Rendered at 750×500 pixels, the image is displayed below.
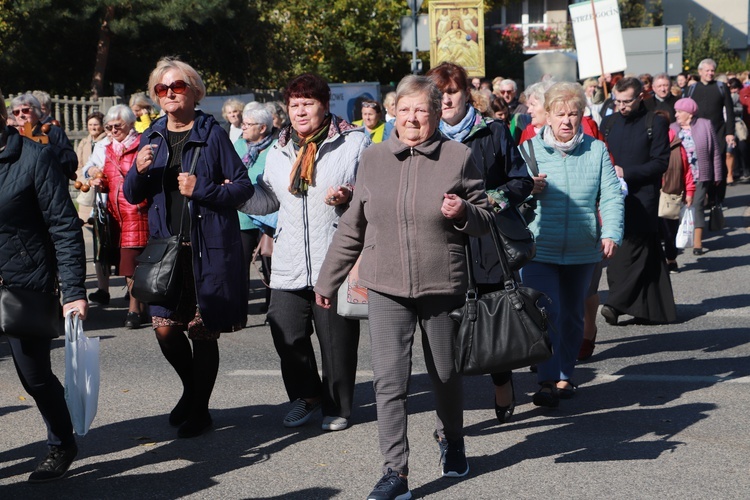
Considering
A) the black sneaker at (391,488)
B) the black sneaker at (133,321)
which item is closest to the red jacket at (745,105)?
the black sneaker at (133,321)

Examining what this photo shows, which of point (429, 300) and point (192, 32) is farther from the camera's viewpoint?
point (192, 32)

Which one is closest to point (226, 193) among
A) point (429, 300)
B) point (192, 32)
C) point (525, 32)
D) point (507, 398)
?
point (429, 300)

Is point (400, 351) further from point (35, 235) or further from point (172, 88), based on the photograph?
point (172, 88)

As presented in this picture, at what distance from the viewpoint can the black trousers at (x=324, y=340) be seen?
619 cm

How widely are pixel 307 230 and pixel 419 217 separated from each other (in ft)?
4.43

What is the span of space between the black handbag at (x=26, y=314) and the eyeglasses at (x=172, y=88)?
137 centimetres

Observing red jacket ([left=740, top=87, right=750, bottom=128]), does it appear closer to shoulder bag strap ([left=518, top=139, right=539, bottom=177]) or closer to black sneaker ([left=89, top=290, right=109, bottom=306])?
black sneaker ([left=89, top=290, right=109, bottom=306])

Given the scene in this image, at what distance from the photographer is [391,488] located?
4848 millimetres

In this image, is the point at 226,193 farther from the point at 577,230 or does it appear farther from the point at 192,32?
the point at 192,32

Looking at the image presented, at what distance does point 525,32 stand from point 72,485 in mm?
58274

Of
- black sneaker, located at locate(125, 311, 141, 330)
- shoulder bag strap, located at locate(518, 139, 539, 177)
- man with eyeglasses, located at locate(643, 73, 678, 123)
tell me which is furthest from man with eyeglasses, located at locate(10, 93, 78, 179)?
man with eyeglasses, located at locate(643, 73, 678, 123)

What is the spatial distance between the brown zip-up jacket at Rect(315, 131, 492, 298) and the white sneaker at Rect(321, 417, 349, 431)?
1.40 m

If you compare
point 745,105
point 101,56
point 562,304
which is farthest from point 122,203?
point 101,56

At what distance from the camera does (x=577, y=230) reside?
6.57 meters
